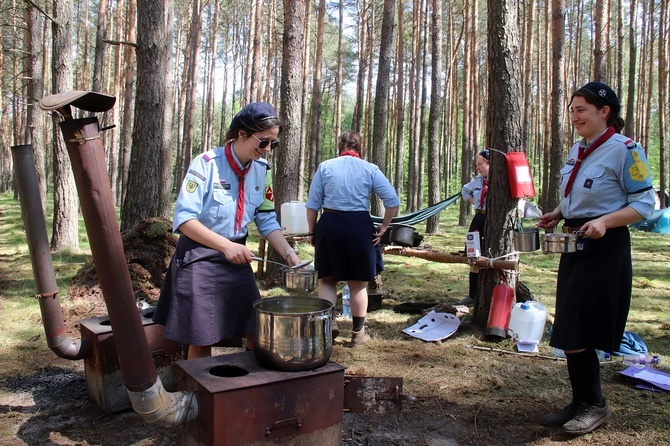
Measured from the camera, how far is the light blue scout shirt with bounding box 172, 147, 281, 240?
2.59 meters

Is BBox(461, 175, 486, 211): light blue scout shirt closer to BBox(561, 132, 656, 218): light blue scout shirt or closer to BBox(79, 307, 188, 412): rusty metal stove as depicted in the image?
BBox(561, 132, 656, 218): light blue scout shirt

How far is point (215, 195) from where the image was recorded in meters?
2.68

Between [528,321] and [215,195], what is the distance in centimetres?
309

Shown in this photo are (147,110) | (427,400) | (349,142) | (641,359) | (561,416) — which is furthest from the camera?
(147,110)

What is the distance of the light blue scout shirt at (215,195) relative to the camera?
8.50 ft

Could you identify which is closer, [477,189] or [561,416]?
[561,416]

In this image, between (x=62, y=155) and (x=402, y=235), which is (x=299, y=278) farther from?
(x=62, y=155)

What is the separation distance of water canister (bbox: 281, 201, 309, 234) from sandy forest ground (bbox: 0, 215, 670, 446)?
65.6 inches

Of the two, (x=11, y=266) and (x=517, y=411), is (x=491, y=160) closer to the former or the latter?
(x=517, y=411)

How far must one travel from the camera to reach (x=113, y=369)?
3.27 metres

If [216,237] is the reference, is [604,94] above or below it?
above

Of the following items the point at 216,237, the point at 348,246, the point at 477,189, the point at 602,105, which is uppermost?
the point at 602,105

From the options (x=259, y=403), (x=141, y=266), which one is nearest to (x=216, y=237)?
(x=259, y=403)

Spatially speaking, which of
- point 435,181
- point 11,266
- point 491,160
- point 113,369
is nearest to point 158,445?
point 113,369
